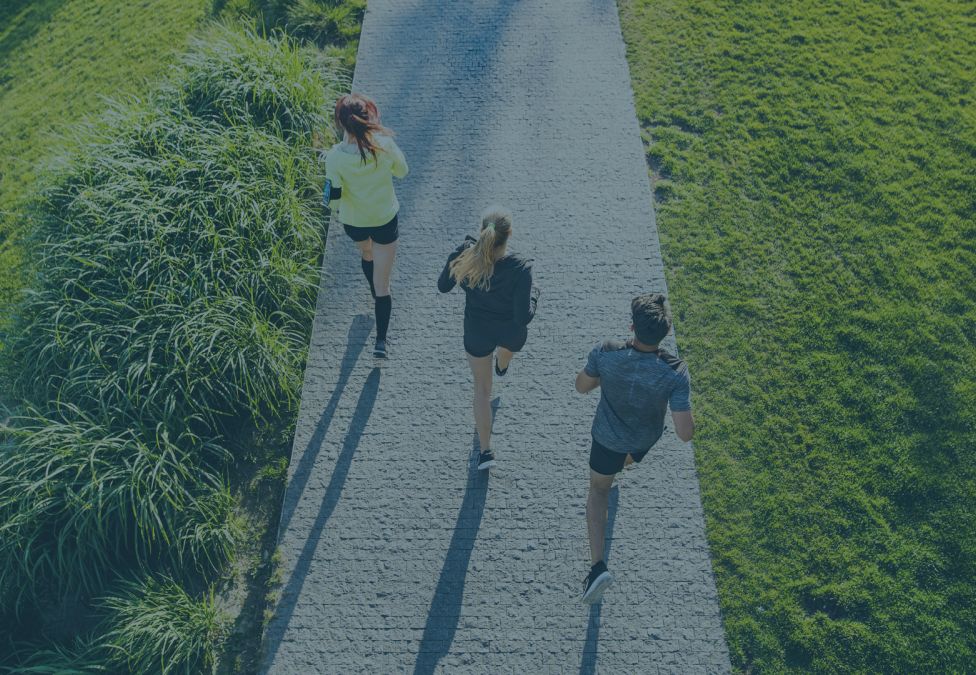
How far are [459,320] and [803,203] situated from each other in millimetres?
3263

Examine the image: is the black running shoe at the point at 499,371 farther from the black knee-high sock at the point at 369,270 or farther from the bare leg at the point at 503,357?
the black knee-high sock at the point at 369,270

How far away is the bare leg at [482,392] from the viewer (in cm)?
426

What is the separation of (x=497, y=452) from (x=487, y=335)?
107 centimetres

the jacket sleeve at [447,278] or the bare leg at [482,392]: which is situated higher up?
the jacket sleeve at [447,278]

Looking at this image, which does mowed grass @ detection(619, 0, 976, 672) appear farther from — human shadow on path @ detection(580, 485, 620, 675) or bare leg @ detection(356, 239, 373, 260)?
bare leg @ detection(356, 239, 373, 260)

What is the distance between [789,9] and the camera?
759 centimetres

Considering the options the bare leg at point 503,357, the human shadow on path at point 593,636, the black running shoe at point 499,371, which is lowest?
the human shadow on path at point 593,636

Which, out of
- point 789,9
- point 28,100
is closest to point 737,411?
point 789,9

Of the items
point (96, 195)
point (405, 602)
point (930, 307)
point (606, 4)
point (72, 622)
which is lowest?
point (930, 307)

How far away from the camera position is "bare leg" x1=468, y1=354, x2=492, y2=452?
426cm

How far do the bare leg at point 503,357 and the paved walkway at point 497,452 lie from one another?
29 cm

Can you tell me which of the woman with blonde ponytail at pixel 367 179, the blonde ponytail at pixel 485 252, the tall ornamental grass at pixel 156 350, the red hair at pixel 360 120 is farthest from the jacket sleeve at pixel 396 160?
the tall ornamental grass at pixel 156 350

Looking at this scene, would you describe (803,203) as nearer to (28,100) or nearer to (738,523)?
(738,523)

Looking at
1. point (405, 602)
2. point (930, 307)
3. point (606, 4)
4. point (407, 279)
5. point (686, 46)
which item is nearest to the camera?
point (405, 602)
